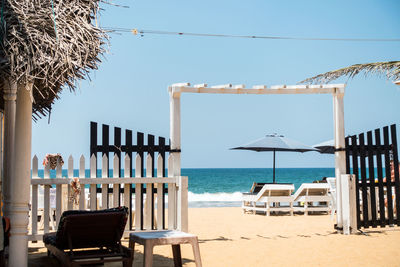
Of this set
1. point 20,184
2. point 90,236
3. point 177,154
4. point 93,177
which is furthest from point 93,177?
point 20,184

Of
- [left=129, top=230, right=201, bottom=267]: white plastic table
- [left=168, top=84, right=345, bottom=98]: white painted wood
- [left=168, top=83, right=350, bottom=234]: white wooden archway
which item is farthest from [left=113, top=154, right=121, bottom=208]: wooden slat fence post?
[left=129, top=230, right=201, bottom=267]: white plastic table

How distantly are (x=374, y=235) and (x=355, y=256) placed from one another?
2262 millimetres

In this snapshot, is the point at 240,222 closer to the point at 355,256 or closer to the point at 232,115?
the point at 355,256

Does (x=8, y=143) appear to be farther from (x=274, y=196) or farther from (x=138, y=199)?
(x=274, y=196)

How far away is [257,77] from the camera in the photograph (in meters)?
81.2

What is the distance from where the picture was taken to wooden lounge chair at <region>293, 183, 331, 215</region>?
46.9 ft

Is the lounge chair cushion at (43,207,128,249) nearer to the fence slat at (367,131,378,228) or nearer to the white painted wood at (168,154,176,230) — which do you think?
the white painted wood at (168,154,176,230)

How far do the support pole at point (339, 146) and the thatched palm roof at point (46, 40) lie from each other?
19.1ft

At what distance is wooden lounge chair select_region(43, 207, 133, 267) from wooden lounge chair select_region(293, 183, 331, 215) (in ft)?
30.1

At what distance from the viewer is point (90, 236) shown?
5.71m

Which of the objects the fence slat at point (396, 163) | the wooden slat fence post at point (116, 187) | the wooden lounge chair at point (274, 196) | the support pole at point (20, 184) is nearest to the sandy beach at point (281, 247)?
the fence slat at point (396, 163)

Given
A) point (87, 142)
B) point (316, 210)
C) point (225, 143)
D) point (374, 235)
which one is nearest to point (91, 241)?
point (87, 142)

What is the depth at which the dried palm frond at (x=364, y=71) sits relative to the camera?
1099cm

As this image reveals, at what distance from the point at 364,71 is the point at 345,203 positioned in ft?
10.8
